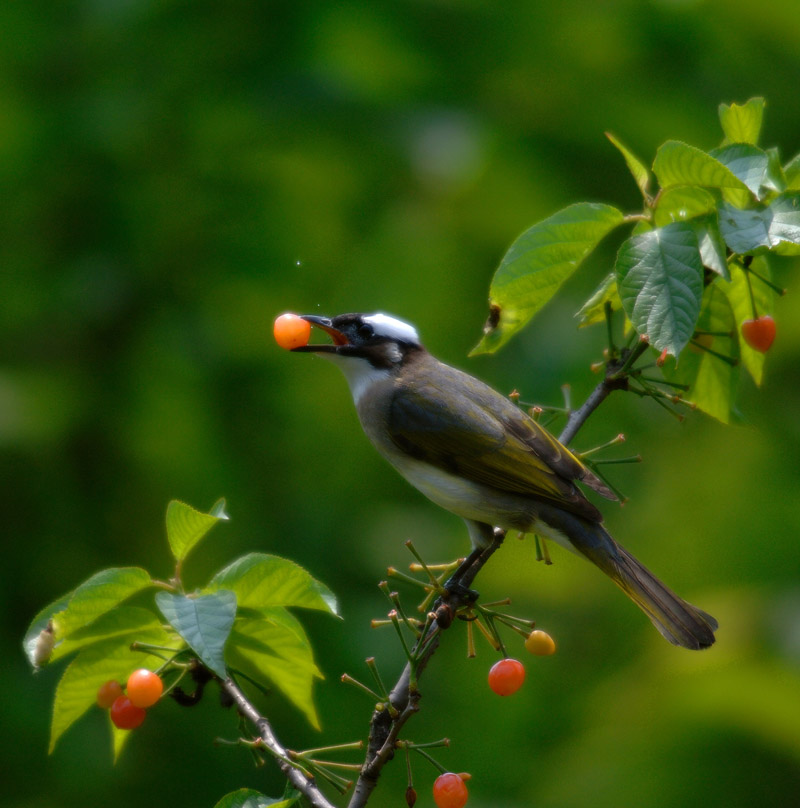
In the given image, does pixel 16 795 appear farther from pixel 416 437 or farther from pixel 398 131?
pixel 398 131

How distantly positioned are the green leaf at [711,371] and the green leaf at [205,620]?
59.0 inches

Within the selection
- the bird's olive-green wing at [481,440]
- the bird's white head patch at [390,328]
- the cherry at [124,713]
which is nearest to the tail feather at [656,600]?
the bird's olive-green wing at [481,440]

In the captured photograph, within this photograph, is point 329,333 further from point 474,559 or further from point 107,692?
point 107,692

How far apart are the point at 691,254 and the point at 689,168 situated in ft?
0.75

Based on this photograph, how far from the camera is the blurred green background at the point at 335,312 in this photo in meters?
5.77

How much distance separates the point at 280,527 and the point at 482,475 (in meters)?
2.78

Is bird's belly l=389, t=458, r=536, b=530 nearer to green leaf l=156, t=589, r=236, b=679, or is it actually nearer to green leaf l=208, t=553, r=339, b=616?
green leaf l=208, t=553, r=339, b=616

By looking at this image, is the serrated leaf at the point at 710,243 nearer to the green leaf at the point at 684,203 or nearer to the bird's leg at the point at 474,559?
the green leaf at the point at 684,203

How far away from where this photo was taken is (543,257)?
9.23ft

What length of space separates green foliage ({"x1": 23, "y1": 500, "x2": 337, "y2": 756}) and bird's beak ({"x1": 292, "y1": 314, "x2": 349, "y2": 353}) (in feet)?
4.29

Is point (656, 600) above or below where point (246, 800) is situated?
below

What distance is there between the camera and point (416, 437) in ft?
13.1

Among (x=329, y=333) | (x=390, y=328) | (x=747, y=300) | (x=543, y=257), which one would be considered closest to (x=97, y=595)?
(x=543, y=257)

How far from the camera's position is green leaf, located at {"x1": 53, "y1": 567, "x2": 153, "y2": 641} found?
230 centimetres
